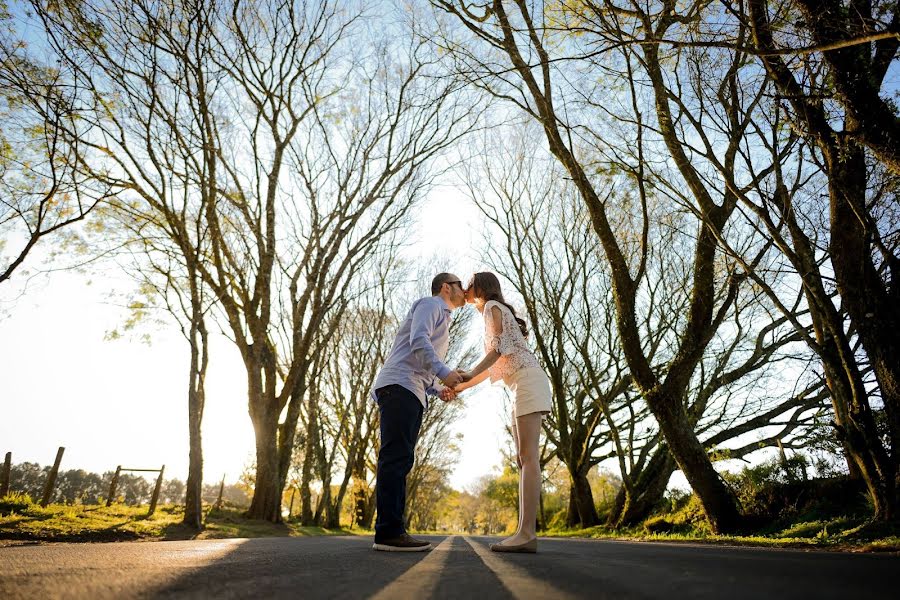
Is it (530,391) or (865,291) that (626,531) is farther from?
(530,391)

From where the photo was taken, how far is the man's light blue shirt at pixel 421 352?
4238mm

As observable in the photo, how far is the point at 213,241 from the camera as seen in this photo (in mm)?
12391

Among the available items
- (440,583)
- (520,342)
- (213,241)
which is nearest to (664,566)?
(440,583)

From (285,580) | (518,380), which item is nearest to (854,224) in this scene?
(518,380)

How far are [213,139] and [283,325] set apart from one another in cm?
559

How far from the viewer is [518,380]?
4.43m

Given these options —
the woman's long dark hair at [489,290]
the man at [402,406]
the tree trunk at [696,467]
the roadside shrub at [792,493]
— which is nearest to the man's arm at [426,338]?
the man at [402,406]

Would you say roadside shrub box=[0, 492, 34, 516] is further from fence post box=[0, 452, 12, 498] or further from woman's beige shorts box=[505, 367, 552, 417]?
woman's beige shorts box=[505, 367, 552, 417]

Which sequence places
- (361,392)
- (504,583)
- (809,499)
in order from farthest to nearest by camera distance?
1. (361,392)
2. (809,499)
3. (504,583)

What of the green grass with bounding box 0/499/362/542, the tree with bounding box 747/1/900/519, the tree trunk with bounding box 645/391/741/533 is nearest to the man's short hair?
the tree with bounding box 747/1/900/519

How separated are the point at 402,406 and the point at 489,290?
1187 millimetres

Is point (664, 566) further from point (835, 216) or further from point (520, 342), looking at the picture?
point (835, 216)

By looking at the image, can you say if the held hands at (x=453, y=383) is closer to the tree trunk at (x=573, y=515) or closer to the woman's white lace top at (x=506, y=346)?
the woman's white lace top at (x=506, y=346)

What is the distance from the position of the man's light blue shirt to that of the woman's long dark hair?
32 cm
